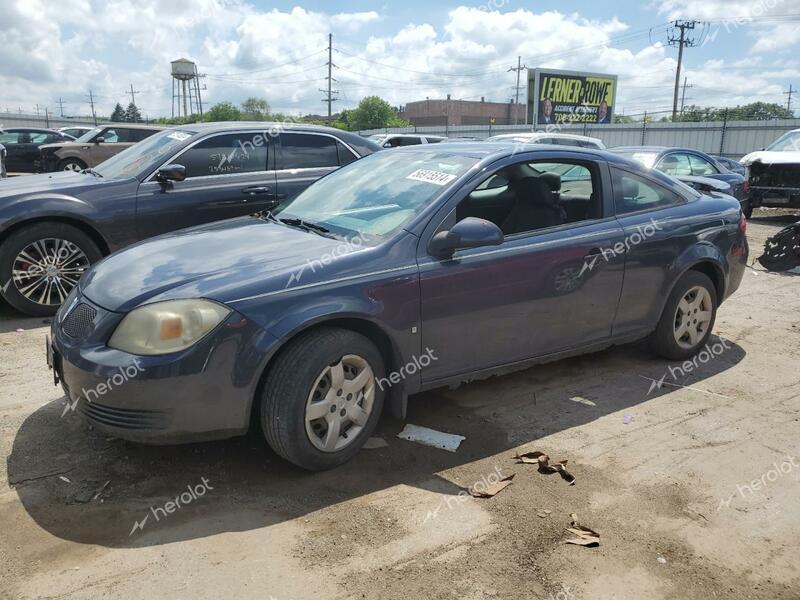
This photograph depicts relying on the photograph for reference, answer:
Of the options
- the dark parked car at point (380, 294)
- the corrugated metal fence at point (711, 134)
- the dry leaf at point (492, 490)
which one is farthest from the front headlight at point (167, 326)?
the corrugated metal fence at point (711, 134)

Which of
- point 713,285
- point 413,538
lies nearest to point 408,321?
point 413,538

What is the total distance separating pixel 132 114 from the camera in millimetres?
86375

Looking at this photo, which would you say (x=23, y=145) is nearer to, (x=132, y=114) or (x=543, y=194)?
(x=543, y=194)

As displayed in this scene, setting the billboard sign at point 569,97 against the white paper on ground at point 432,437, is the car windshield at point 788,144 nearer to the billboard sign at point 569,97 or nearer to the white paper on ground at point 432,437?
the white paper on ground at point 432,437

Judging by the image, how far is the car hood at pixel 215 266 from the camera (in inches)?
124

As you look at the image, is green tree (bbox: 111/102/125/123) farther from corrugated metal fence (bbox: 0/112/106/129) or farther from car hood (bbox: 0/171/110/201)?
car hood (bbox: 0/171/110/201)

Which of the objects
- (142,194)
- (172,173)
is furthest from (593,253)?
(142,194)

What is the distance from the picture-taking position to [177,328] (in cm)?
301

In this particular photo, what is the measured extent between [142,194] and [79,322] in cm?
319

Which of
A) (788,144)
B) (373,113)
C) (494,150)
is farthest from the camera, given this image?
(373,113)

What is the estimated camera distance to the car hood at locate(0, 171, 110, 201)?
5.90m

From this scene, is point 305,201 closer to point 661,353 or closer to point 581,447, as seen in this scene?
point 581,447

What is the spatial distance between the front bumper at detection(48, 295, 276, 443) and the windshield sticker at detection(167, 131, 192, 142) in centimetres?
375

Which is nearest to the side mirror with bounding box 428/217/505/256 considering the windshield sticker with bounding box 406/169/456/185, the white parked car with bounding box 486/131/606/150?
the windshield sticker with bounding box 406/169/456/185
